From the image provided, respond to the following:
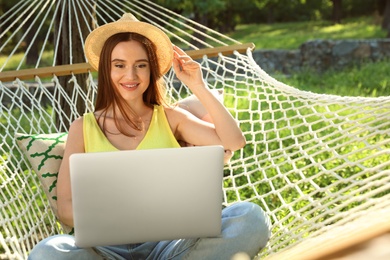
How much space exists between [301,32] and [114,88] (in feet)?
37.9

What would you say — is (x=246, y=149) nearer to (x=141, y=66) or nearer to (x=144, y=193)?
(x=141, y=66)

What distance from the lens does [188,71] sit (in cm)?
205

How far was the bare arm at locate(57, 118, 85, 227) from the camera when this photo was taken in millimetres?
1896

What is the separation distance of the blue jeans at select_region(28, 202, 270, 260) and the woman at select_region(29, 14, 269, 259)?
0.09 meters

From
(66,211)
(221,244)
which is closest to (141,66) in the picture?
(66,211)

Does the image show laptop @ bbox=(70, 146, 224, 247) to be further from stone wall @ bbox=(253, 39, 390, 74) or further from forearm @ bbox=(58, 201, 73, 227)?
stone wall @ bbox=(253, 39, 390, 74)

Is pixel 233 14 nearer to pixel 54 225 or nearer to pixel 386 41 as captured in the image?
pixel 386 41

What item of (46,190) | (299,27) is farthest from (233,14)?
(46,190)

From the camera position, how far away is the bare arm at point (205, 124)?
1973 mm

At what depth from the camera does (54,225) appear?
212 cm

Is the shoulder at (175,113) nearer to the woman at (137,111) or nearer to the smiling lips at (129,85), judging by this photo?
the woman at (137,111)

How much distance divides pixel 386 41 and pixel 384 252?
26.3 feet

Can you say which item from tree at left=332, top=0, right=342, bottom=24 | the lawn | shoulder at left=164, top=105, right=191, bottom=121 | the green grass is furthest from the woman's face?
tree at left=332, top=0, right=342, bottom=24

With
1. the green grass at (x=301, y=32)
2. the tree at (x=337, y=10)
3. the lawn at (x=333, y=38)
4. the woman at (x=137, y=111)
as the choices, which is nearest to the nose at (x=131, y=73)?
the woman at (x=137, y=111)
